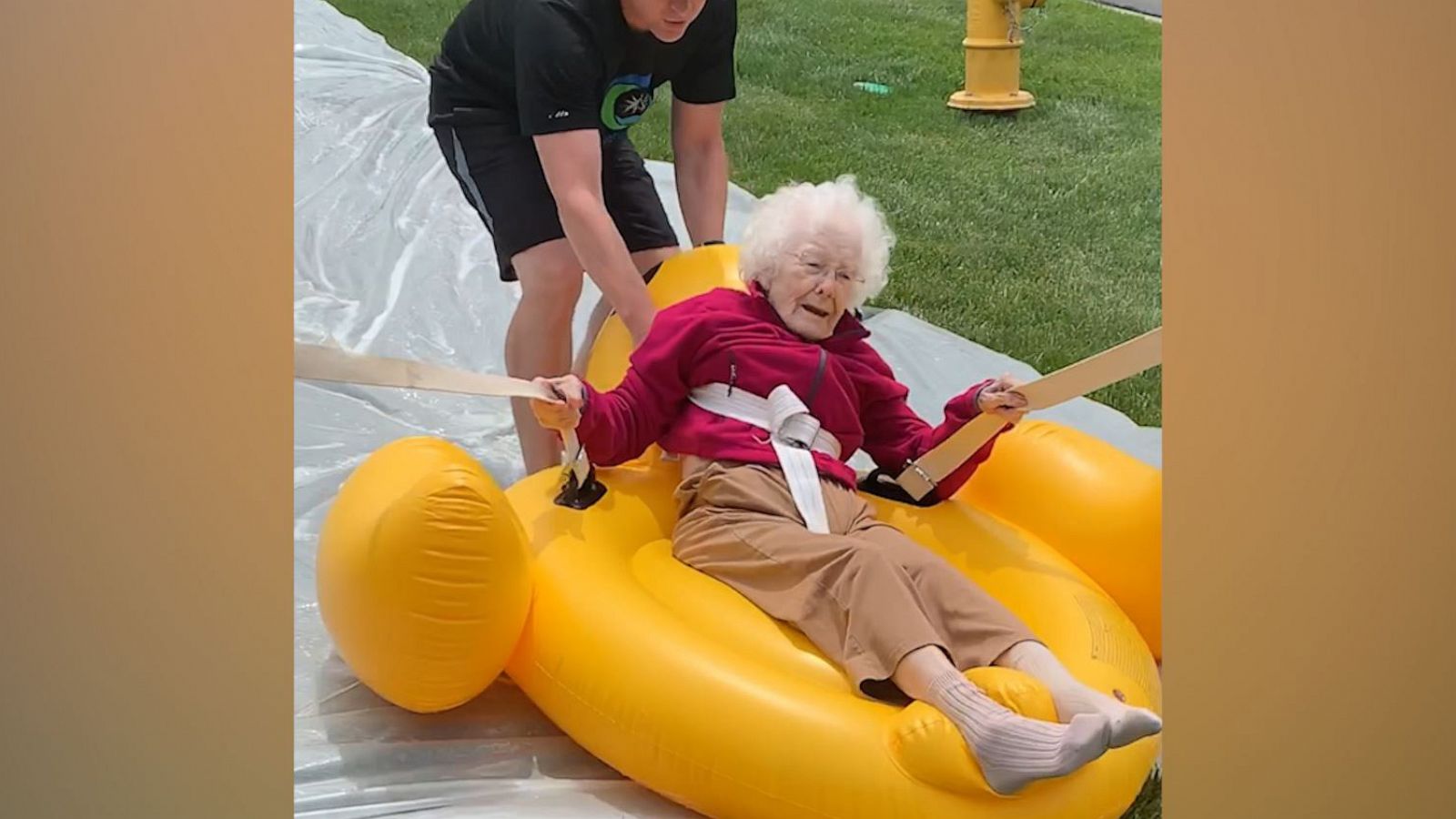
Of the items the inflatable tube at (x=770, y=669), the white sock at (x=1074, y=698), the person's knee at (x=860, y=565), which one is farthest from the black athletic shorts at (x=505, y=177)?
the white sock at (x=1074, y=698)

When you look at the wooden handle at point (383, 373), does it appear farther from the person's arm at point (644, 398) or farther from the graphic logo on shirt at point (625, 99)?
the graphic logo on shirt at point (625, 99)

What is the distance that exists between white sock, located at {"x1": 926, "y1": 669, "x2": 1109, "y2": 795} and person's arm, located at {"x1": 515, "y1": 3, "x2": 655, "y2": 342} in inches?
26.1

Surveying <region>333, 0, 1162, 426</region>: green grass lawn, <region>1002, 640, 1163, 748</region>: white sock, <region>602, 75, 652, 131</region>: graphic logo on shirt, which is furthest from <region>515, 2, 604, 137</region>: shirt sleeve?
<region>333, 0, 1162, 426</region>: green grass lawn

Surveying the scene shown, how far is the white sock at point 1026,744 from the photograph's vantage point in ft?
3.62

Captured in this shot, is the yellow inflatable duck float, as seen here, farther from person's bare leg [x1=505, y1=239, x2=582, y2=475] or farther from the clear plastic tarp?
person's bare leg [x1=505, y1=239, x2=582, y2=475]

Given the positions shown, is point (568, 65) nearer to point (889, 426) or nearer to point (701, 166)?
point (701, 166)

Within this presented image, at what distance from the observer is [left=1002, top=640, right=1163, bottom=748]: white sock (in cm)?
111

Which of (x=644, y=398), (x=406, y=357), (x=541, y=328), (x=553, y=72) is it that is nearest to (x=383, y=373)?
(x=644, y=398)

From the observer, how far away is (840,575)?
1298mm

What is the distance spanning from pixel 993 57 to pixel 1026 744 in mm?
2446
